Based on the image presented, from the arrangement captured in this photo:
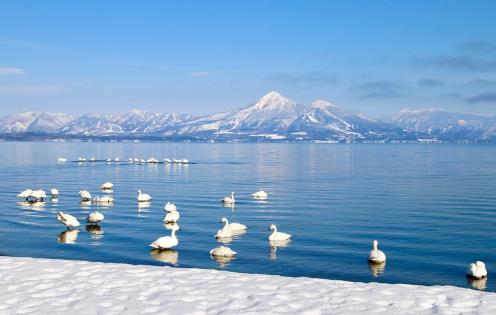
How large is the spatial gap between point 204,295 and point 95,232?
22449 millimetres

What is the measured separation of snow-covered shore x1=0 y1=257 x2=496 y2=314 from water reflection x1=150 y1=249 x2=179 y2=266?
8745 millimetres

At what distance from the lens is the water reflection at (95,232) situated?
119 feet

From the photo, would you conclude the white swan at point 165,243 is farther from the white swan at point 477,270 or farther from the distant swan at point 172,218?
the white swan at point 477,270

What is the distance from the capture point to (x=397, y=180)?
83.1m

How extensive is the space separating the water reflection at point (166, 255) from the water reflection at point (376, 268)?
10289 millimetres

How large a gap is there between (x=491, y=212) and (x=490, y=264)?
20811 millimetres

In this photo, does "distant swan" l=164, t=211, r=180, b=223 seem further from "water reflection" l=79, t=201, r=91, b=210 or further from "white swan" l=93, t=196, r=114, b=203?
"white swan" l=93, t=196, r=114, b=203

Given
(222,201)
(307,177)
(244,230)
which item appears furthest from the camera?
(307,177)

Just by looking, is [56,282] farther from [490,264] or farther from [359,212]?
[359,212]

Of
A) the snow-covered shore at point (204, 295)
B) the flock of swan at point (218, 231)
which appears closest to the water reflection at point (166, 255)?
the flock of swan at point (218, 231)

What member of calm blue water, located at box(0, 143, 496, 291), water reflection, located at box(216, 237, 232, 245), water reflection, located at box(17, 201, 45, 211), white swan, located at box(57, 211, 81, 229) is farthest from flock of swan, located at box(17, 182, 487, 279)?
water reflection, located at box(17, 201, 45, 211)

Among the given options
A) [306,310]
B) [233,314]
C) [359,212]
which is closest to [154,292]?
[233,314]

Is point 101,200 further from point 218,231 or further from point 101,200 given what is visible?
point 218,231

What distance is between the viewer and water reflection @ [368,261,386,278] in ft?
91.6
